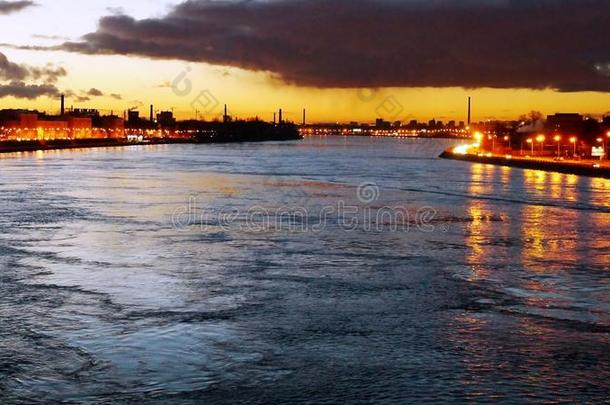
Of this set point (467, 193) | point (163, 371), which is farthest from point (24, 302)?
point (467, 193)

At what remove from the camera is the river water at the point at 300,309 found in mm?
6918

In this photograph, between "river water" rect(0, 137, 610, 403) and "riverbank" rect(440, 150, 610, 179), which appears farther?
"riverbank" rect(440, 150, 610, 179)

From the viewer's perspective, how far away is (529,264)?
13.7m

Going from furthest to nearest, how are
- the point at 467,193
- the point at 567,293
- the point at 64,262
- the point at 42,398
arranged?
the point at 467,193, the point at 64,262, the point at 567,293, the point at 42,398

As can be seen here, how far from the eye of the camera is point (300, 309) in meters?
9.77

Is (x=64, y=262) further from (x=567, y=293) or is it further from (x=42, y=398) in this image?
(x=567, y=293)

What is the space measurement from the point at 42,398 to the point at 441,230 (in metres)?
13.6

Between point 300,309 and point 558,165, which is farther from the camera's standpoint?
point 558,165

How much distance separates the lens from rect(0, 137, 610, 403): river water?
6.92 metres

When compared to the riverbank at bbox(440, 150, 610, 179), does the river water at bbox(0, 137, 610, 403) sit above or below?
below

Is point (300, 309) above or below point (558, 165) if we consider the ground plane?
below

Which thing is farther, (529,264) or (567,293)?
(529,264)

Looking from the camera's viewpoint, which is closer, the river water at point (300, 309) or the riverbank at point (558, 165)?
the river water at point (300, 309)

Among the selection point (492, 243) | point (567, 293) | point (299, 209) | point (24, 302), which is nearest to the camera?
point (24, 302)
